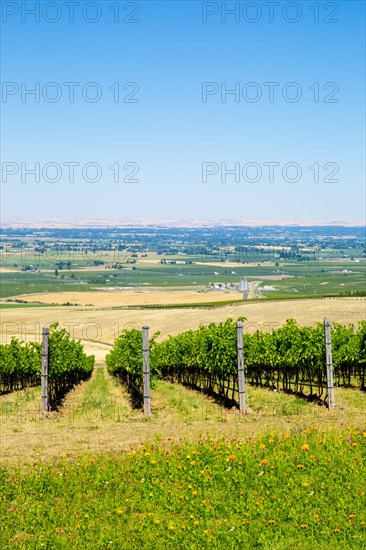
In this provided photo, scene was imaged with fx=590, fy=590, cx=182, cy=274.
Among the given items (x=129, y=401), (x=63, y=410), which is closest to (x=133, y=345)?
(x=129, y=401)

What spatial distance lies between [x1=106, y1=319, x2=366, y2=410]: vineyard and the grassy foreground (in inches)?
390

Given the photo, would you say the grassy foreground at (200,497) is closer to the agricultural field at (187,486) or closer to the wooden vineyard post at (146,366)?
the agricultural field at (187,486)

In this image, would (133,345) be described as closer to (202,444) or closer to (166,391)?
(166,391)

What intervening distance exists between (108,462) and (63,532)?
10.7 feet

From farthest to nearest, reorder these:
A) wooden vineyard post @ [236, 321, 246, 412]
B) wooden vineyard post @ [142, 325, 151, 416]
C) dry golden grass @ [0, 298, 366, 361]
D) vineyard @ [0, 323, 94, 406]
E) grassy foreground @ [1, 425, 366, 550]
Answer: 1. dry golden grass @ [0, 298, 366, 361]
2. vineyard @ [0, 323, 94, 406]
3. wooden vineyard post @ [142, 325, 151, 416]
4. wooden vineyard post @ [236, 321, 246, 412]
5. grassy foreground @ [1, 425, 366, 550]

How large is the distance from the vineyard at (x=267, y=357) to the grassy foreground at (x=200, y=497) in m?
9.90

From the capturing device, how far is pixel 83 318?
94500 mm

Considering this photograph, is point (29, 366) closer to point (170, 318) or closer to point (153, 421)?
point (153, 421)

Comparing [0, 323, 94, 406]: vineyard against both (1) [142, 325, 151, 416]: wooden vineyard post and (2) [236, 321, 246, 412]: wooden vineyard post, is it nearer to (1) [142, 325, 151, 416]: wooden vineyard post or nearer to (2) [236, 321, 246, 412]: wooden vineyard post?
(1) [142, 325, 151, 416]: wooden vineyard post

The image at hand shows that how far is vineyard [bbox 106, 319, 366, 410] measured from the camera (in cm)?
2477

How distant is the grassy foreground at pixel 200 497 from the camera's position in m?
9.76

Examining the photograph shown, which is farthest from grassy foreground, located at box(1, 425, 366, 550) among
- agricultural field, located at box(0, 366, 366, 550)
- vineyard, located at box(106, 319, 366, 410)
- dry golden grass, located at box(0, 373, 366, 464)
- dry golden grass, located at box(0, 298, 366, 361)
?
dry golden grass, located at box(0, 298, 366, 361)

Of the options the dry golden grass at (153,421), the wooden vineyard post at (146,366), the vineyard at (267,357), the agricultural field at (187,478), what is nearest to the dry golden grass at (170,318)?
the vineyard at (267,357)

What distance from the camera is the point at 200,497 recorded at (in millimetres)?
11375
